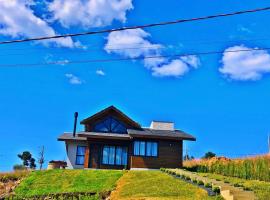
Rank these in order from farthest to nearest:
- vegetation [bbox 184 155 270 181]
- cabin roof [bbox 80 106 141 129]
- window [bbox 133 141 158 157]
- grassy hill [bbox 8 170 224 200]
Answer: cabin roof [bbox 80 106 141 129] < window [bbox 133 141 158 157] < vegetation [bbox 184 155 270 181] < grassy hill [bbox 8 170 224 200]

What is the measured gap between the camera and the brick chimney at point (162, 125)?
39.9 m

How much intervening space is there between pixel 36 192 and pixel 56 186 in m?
1.45

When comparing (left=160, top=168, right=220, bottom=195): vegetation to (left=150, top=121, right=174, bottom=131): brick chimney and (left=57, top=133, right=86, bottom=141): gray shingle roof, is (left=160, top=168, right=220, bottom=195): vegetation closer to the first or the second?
(left=150, top=121, right=174, bottom=131): brick chimney

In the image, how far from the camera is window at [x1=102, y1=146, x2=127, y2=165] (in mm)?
36812

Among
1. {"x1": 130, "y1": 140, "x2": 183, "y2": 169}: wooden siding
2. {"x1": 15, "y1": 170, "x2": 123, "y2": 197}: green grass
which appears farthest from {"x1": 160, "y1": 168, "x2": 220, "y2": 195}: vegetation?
{"x1": 130, "y1": 140, "x2": 183, "y2": 169}: wooden siding

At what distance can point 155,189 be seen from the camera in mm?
22078

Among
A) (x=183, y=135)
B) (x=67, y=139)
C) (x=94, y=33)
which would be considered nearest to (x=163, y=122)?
(x=183, y=135)

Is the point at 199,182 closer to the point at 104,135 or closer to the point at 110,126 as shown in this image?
the point at 104,135

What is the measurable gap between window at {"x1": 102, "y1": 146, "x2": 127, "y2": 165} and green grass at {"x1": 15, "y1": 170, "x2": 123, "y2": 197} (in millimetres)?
6655

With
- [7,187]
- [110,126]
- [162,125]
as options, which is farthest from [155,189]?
[162,125]

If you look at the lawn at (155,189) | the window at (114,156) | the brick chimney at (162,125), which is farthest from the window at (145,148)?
the lawn at (155,189)

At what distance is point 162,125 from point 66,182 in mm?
14985

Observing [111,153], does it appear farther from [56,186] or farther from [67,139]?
[56,186]

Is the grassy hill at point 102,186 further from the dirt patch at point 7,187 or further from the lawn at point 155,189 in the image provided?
the dirt patch at point 7,187
